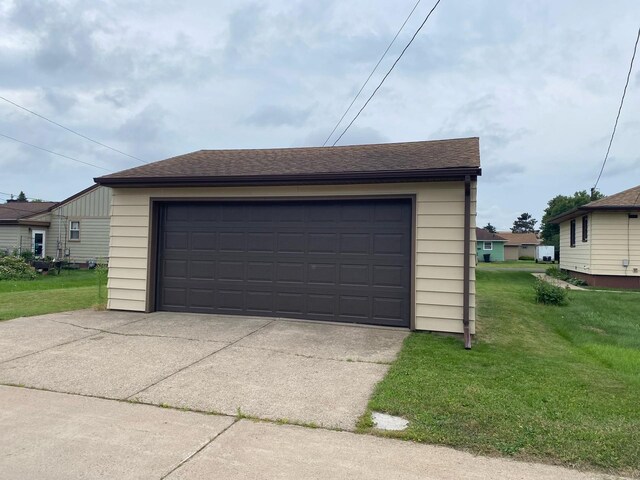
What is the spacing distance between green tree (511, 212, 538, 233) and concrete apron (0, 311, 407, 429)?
93749mm

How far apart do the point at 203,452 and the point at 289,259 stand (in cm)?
506

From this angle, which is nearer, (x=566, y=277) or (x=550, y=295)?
(x=550, y=295)

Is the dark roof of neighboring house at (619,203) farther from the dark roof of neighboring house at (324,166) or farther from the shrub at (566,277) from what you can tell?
the dark roof of neighboring house at (324,166)

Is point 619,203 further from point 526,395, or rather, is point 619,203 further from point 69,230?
point 69,230

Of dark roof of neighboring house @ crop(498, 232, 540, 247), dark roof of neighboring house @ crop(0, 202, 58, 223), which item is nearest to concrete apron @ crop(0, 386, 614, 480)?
dark roof of neighboring house @ crop(0, 202, 58, 223)

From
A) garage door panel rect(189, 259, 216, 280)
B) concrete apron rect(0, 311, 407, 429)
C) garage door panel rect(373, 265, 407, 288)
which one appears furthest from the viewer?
garage door panel rect(189, 259, 216, 280)

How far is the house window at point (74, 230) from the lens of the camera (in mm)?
23906

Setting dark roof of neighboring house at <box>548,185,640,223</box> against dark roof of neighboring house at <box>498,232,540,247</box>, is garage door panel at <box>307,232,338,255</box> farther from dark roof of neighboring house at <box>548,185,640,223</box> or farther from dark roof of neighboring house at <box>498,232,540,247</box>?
dark roof of neighboring house at <box>498,232,540,247</box>

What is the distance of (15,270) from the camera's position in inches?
700

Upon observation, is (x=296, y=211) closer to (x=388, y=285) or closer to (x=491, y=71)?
(x=388, y=285)

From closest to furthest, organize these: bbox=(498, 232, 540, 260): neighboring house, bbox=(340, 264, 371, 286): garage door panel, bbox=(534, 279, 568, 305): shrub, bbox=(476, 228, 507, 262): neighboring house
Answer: bbox=(340, 264, 371, 286): garage door panel < bbox=(534, 279, 568, 305): shrub < bbox=(476, 228, 507, 262): neighboring house < bbox=(498, 232, 540, 260): neighboring house

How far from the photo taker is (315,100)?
52.2ft

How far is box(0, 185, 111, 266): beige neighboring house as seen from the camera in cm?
2334

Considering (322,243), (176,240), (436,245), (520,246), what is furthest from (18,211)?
(520,246)
